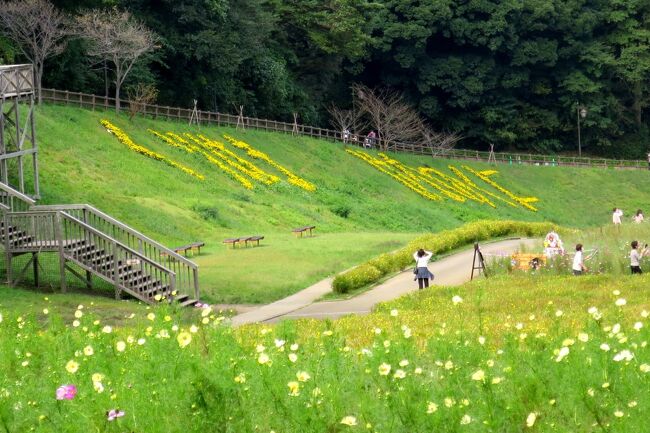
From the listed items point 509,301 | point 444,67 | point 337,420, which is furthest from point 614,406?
point 444,67

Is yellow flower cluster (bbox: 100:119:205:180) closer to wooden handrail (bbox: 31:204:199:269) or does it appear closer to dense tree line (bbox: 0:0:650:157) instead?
dense tree line (bbox: 0:0:650:157)

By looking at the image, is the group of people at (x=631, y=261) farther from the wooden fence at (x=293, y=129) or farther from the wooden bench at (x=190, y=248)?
the wooden fence at (x=293, y=129)

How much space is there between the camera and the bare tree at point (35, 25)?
46625 millimetres

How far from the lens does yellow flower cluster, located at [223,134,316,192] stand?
51.7 m

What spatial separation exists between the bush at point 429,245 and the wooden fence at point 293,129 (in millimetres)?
21623

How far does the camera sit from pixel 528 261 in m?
26.6

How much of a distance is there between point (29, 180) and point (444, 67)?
5169 cm

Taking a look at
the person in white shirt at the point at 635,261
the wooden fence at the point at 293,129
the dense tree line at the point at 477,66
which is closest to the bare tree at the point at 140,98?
the wooden fence at the point at 293,129

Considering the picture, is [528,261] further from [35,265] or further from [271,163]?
[271,163]

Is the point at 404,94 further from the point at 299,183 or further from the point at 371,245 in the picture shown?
the point at 371,245

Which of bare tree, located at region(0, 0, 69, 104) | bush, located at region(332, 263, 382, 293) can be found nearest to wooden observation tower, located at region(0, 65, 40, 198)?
bush, located at region(332, 263, 382, 293)

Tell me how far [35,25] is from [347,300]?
27147mm

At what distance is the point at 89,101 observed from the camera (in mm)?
51562

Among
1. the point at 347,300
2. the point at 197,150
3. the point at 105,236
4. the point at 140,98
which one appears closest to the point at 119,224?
the point at 105,236
